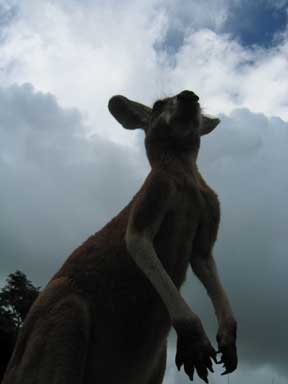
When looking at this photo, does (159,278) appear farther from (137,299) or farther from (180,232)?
(180,232)

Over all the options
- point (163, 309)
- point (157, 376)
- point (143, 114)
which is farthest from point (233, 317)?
point (143, 114)

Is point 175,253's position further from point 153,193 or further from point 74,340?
point 74,340

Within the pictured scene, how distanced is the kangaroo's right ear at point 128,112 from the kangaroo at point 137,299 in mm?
799

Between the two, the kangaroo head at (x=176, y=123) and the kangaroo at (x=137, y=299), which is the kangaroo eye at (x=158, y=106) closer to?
the kangaroo head at (x=176, y=123)

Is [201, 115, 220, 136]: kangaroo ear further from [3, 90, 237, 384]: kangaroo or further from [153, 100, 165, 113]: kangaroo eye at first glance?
[3, 90, 237, 384]: kangaroo

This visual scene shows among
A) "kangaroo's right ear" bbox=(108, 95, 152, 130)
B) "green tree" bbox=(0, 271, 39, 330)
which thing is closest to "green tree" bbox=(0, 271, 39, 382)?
"green tree" bbox=(0, 271, 39, 330)

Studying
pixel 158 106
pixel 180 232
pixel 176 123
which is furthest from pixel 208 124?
pixel 180 232

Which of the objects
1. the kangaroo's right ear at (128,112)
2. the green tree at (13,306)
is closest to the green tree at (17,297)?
the green tree at (13,306)

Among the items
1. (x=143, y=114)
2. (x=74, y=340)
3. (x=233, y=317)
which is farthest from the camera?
(x=143, y=114)

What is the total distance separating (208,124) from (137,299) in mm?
2617

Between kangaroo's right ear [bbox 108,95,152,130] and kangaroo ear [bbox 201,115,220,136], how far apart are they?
0.70 m

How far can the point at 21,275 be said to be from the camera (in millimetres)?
30328

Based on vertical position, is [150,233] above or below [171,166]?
below

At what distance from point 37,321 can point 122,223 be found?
4.11ft
